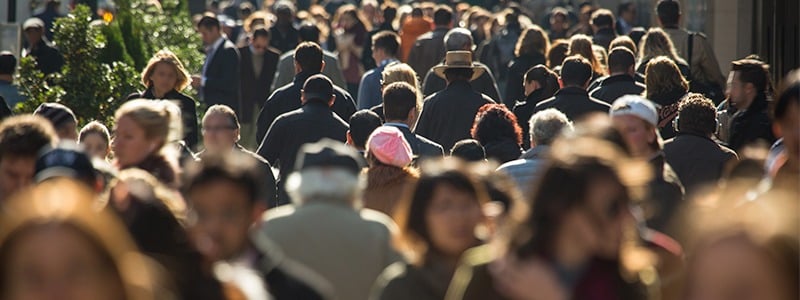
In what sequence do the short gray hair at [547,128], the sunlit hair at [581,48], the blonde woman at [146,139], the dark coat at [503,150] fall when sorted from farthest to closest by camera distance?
the sunlit hair at [581,48] < the dark coat at [503,150] < the short gray hair at [547,128] < the blonde woman at [146,139]

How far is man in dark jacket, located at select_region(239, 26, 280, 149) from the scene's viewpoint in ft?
70.9

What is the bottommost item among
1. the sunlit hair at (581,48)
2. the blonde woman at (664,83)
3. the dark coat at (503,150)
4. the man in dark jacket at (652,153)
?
the sunlit hair at (581,48)

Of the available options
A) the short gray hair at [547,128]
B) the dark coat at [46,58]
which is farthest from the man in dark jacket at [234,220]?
the dark coat at [46,58]

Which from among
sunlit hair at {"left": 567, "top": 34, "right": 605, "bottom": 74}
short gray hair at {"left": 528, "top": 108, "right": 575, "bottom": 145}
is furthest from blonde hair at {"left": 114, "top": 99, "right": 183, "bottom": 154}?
sunlit hair at {"left": 567, "top": 34, "right": 605, "bottom": 74}

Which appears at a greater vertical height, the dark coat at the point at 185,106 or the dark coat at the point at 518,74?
the dark coat at the point at 185,106

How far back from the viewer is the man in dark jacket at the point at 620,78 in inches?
574

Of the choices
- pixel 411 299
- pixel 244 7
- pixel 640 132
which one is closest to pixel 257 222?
pixel 411 299

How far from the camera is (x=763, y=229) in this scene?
3.75 metres

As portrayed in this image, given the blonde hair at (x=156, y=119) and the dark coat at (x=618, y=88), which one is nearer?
the blonde hair at (x=156, y=119)

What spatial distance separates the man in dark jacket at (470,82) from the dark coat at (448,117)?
132cm

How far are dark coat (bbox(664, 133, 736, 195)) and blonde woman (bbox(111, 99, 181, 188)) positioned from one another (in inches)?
132

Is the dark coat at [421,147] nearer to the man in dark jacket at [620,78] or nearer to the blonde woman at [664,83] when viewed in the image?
the blonde woman at [664,83]

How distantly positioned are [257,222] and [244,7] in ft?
83.6

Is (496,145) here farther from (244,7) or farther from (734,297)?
(244,7)
